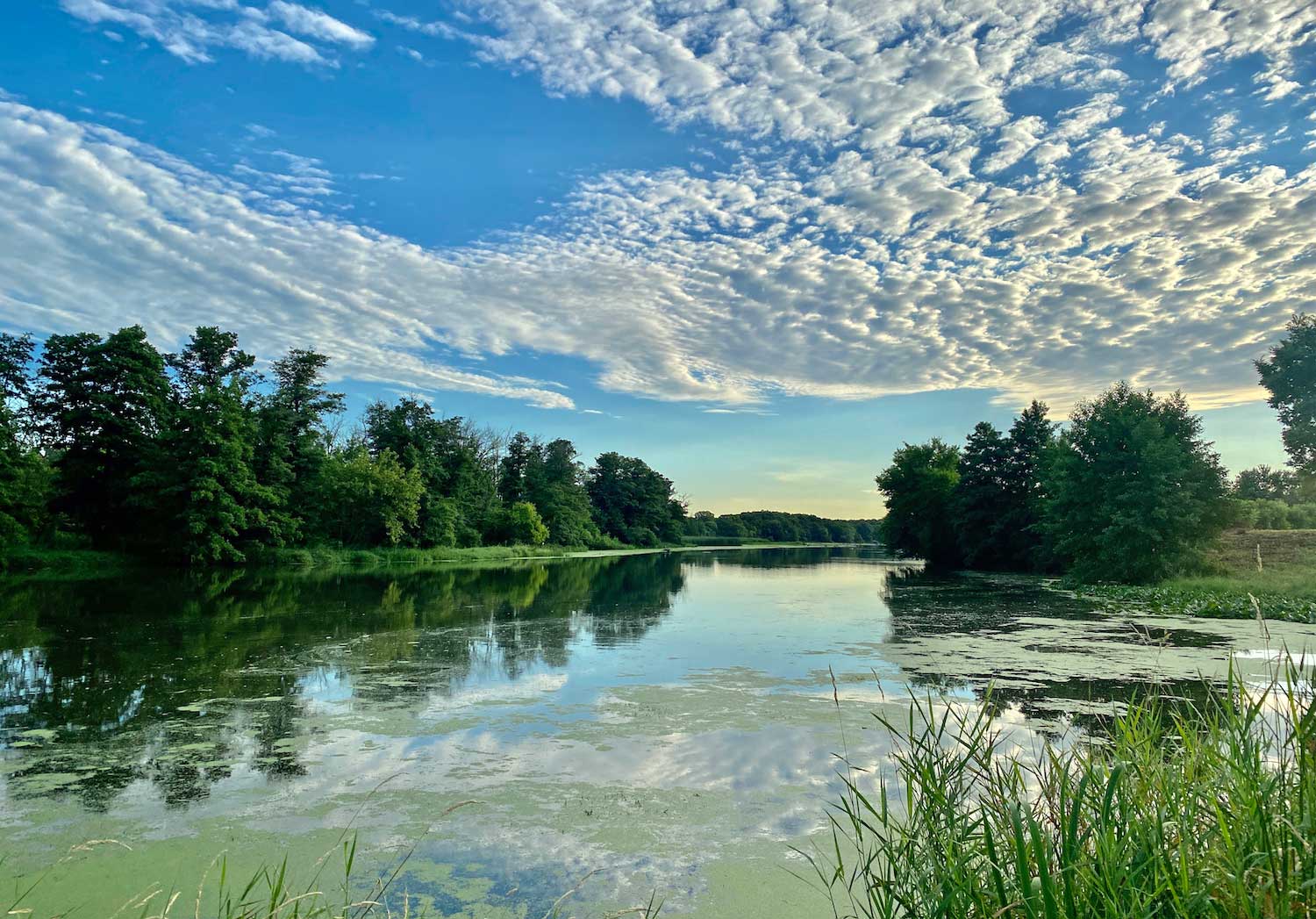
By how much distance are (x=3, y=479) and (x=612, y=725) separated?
1145 inches

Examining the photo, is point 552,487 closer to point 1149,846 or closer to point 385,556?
point 385,556

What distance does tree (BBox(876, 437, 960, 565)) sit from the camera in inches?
1716

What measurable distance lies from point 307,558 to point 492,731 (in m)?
32.1

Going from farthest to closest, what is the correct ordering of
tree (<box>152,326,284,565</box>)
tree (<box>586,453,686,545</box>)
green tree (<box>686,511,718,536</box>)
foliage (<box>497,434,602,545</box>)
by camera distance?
green tree (<box>686,511,718,536</box>)
tree (<box>586,453,686,545</box>)
foliage (<box>497,434,602,545</box>)
tree (<box>152,326,284,565</box>)

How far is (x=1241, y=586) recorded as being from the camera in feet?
59.0

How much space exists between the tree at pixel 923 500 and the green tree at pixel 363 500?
30.2 m

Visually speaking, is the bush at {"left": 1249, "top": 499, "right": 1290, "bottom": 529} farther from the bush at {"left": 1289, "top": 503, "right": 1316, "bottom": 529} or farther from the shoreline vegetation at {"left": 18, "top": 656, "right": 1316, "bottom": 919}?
the shoreline vegetation at {"left": 18, "top": 656, "right": 1316, "bottom": 919}

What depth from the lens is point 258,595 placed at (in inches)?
771

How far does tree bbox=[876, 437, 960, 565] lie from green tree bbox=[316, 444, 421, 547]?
→ 99.2 ft

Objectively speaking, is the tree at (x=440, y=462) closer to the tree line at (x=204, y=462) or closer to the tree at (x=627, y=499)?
the tree line at (x=204, y=462)

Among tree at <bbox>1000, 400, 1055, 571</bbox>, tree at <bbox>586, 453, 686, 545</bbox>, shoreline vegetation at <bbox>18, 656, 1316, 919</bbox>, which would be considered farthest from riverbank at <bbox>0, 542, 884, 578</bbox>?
shoreline vegetation at <bbox>18, 656, 1316, 919</bbox>

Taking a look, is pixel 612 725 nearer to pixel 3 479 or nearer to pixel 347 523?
pixel 3 479

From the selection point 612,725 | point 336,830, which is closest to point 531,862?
point 336,830

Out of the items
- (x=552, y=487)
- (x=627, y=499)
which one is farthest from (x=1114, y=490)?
(x=627, y=499)
